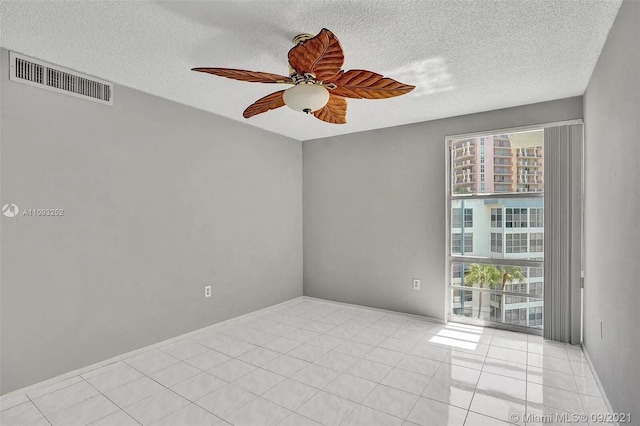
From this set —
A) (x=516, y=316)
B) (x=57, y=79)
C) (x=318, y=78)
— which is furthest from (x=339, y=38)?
(x=516, y=316)

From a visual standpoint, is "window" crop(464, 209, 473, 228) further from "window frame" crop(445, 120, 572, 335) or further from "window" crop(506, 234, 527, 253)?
"window" crop(506, 234, 527, 253)

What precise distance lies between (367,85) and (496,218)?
247 centimetres

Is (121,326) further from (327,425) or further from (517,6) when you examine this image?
(517,6)

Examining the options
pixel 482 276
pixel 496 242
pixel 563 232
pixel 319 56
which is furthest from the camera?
pixel 482 276

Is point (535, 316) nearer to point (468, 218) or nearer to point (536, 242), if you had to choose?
point (536, 242)

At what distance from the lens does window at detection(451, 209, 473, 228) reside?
3842mm

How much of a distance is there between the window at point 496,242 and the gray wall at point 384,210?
0.51 m

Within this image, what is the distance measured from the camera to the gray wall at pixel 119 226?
2363mm

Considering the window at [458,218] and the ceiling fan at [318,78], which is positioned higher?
the ceiling fan at [318,78]

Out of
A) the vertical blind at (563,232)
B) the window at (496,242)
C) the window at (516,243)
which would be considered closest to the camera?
the vertical blind at (563,232)

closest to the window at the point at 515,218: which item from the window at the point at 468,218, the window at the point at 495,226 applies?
the window at the point at 495,226

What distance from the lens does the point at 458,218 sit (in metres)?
3.91

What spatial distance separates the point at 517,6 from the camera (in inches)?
72.5

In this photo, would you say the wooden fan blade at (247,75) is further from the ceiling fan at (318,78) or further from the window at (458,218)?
the window at (458,218)
